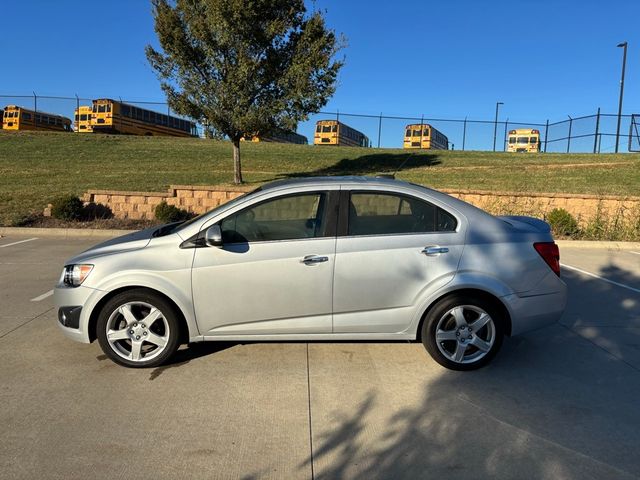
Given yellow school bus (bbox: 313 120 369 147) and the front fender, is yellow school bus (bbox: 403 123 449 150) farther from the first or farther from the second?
the front fender

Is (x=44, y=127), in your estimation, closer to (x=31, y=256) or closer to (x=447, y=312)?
(x=31, y=256)

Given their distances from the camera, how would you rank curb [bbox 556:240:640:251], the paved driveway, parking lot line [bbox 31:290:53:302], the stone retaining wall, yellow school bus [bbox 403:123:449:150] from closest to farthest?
the paved driveway < parking lot line [bbox 31:290:53:302] < curb [bbox 556:240:640:251] < the stone retaining wall < yellow school bus [bbox 403:123:449:150]

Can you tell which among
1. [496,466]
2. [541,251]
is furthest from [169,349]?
[541,251]

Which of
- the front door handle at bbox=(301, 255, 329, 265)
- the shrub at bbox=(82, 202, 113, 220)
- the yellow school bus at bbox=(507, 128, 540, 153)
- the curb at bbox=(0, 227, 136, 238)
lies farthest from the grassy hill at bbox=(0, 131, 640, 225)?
the yellow school bus at bbox=(507, 128, 540, 153)

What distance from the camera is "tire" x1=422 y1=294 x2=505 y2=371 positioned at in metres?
4.02

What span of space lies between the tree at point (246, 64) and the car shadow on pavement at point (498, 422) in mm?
11980

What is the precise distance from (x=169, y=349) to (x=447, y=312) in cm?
226

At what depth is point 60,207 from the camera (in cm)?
1196

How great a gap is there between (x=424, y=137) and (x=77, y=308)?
35277 mm

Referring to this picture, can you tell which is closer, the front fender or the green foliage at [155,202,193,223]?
the front fender

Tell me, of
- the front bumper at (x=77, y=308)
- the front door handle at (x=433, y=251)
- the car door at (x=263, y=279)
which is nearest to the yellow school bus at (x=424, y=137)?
the front door handle at (x=433, y=251)

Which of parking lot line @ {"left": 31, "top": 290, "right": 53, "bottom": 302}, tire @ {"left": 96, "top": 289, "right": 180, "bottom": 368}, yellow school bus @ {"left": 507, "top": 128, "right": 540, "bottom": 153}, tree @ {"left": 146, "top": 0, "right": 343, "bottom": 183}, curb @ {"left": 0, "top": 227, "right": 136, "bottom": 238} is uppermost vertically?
yellow school bus @ {"left": 507, "top": 128, "right": 540, "bottom": 153}

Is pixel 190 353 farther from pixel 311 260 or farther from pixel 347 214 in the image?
pixel 347 214

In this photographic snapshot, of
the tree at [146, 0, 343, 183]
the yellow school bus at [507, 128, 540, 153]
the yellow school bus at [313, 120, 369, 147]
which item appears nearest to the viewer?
the tree at [146, 0, 343, 183]
